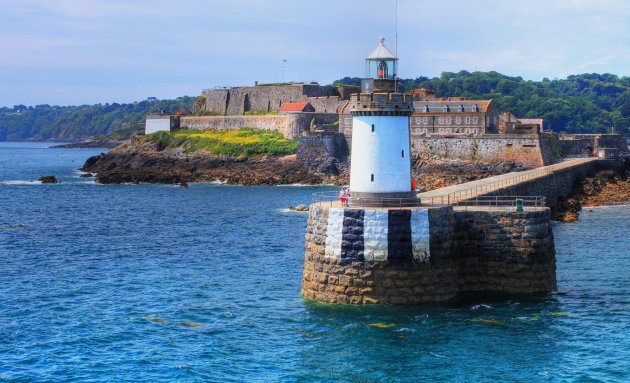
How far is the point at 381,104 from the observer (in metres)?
29.9

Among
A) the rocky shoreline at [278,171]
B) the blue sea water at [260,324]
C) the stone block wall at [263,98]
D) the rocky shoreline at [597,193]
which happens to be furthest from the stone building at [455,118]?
the blue sea water at [260,324]

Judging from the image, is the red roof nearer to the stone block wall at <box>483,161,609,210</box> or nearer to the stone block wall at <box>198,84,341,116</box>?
the stone block wall at <box>198,84,341,116</box>

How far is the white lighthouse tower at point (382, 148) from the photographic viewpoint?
30.0m

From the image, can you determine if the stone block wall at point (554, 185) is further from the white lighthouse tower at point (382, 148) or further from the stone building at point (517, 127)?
the white lighthouse tower at point (382, 148)

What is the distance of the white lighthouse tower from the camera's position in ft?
98.4

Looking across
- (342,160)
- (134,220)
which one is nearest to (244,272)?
(134,220)

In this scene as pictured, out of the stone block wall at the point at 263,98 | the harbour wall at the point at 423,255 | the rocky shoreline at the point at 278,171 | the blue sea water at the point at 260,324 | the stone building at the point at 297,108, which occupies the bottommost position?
the blue sea water at the point at 260,324

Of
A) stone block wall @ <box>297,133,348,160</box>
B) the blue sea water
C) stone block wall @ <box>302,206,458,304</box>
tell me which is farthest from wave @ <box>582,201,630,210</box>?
stone block wall @ <box>297,133,348,160</box>

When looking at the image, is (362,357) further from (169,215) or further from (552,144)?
(552,144)

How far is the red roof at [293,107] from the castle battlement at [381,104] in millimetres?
82007

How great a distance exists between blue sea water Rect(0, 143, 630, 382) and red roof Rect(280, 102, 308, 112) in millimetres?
68227

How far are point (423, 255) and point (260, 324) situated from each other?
19.9 ft

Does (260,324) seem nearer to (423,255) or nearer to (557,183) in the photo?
(423,255)

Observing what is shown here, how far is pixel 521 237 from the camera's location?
29.3 metres
